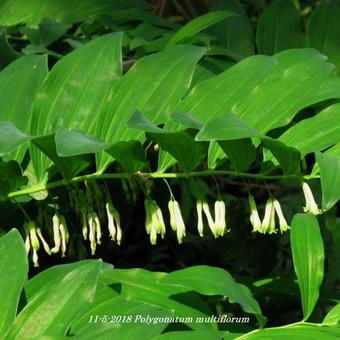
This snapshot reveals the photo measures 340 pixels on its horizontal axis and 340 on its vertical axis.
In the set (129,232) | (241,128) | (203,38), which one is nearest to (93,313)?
(241,128)

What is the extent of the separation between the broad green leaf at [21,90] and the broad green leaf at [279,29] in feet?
1.93

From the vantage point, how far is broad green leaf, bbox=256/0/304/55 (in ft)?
5.20

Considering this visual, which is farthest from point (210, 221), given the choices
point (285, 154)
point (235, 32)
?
point (235, 32)

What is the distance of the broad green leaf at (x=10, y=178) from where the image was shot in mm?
1059

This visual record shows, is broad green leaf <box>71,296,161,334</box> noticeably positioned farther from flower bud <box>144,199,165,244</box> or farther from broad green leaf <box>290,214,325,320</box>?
broad green leaf <box>290,214,325,320</box>

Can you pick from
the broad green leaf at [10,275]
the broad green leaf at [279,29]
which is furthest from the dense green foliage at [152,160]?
the broad green leaf at [279,29]

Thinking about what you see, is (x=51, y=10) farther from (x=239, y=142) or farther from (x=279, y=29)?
(x=239, y=142)

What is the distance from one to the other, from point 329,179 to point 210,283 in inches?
8.0

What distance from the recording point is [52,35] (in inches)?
57.0

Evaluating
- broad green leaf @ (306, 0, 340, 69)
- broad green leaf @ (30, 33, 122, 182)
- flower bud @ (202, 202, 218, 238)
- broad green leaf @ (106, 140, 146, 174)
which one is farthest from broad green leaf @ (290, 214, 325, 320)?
broad green leaf @ (306, 0, 340, 69)

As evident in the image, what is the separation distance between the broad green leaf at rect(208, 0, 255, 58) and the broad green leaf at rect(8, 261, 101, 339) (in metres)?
0.84

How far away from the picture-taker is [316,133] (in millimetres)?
1056

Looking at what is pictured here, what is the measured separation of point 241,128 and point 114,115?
9.8 inches

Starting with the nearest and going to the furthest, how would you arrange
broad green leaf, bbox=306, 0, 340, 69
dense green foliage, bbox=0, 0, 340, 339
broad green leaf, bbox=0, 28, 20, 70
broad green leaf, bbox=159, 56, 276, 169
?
dense green foliage, bbox=0, 0, 340, 339 → broad green leaf, bbox=159, 56, 276, 169 → broad green leaf, bbox=0, 28, 20, 70 → broad green leaf, bbox=306, 0, 340, 69
